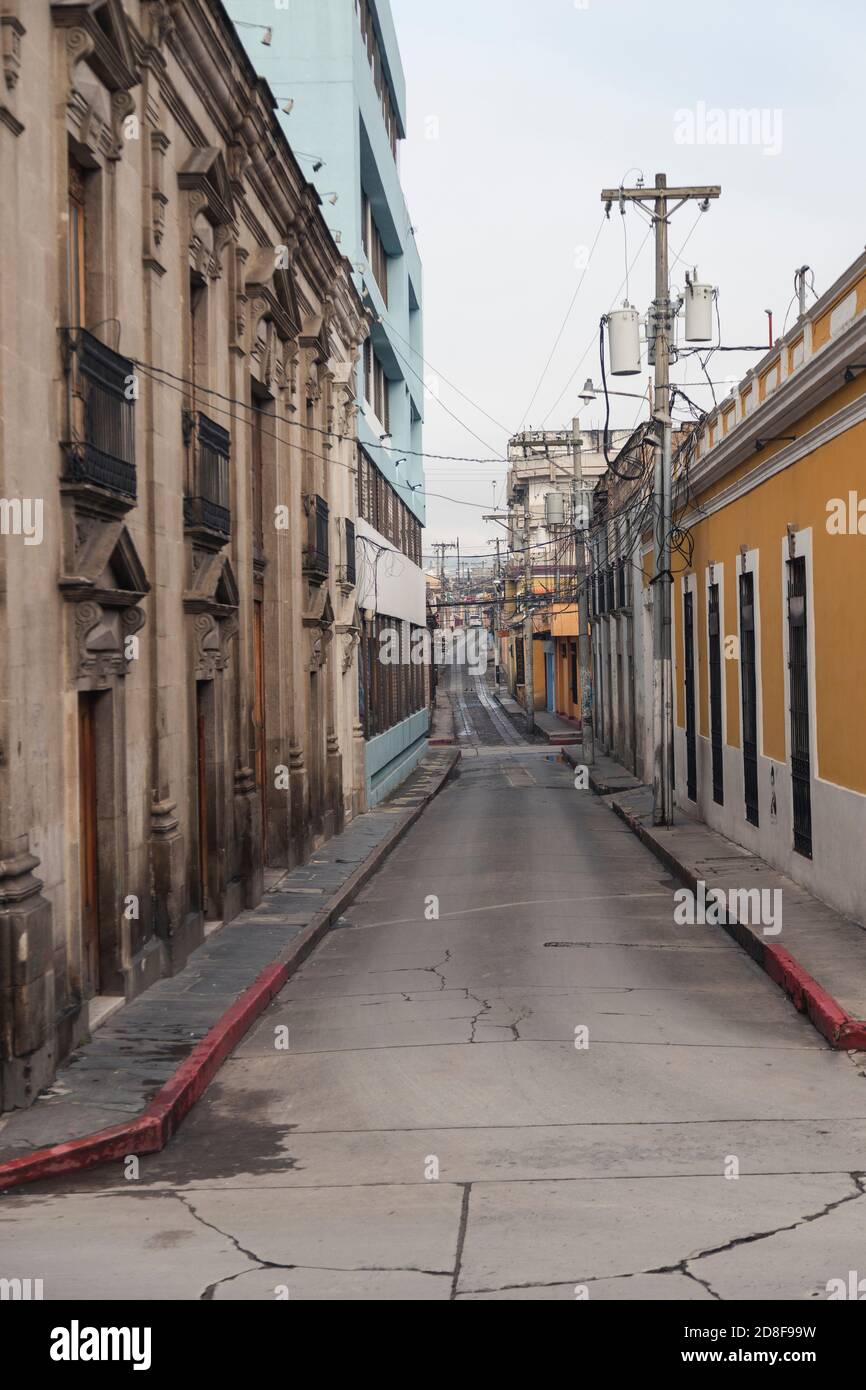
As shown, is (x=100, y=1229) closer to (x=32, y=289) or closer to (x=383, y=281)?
(x=32, y=289)

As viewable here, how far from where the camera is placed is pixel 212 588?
1403 cm

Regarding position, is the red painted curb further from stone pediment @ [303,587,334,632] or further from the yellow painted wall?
stone pediment @ [303,587,334,632]

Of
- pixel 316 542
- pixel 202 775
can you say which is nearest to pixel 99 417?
pixel 202 775

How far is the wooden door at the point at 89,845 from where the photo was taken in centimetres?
1055

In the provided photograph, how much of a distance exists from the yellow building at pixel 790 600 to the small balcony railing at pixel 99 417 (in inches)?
243

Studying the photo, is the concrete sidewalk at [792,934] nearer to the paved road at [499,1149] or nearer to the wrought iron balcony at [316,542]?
the paved road at [499,1149]

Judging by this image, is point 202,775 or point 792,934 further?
point 202,775

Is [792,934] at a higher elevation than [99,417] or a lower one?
lower

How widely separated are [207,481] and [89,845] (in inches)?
186

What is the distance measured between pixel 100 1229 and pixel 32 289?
5.59m

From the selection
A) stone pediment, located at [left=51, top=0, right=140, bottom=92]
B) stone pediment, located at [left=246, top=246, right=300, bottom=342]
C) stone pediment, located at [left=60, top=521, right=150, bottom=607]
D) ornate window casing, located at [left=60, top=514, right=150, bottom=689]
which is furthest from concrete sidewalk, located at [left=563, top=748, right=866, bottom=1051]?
stone pediment, located at [left=246, top=246, right=300, bottom=342]

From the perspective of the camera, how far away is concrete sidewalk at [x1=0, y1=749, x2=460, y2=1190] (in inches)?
310

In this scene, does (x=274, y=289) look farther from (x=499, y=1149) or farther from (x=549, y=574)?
(x=549, y=574)

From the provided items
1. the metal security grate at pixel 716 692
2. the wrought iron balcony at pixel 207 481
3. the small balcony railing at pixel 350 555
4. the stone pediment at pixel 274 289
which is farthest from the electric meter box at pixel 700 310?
the wrought iron balcony at pixel 207 481
